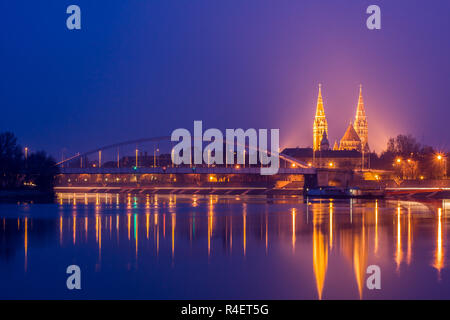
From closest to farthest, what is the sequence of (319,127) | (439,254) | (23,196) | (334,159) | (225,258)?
(225,258) < (439,254) < (23,196) < (334,159) < (319,127)

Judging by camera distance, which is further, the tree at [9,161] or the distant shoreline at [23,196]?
the tree at [9,161]

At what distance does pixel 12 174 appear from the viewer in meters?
84.9

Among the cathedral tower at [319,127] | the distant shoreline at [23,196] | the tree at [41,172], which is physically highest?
the cathedral tower at [319,127]

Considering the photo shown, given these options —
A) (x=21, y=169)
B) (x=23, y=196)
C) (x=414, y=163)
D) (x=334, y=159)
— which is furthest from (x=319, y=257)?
(x=334, y=159)

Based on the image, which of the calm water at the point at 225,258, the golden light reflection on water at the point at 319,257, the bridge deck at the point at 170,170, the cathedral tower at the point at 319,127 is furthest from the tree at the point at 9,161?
the cathedral tower at the point at 319,127

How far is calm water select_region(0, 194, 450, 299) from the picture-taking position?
18.0 meters

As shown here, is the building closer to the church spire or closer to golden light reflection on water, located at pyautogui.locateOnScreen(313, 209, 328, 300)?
the church spire

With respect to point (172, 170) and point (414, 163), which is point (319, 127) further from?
point (172, 170)

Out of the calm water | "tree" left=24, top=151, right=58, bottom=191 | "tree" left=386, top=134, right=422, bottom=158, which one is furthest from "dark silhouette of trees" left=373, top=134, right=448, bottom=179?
the calm water

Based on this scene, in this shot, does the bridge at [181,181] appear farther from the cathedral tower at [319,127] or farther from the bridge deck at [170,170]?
the cathedral tower at [319,127]

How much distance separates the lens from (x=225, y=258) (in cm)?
2358

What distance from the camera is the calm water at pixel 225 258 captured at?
18000 mm
